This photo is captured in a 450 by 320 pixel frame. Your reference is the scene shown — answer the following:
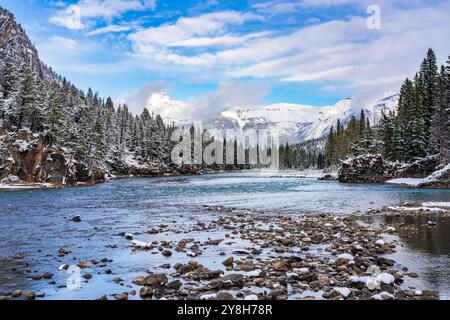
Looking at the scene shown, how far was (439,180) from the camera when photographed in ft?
213

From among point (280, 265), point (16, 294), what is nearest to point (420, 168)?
point (280, 265)

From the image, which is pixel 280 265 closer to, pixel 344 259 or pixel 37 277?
pixel 344 259

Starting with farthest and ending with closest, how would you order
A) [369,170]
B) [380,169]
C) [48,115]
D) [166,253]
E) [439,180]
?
[369,170] < [380,169] < [48,115] < [439,180] < [166,253]

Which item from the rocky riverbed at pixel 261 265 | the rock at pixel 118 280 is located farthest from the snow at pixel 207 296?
the rock at pixel 118 280

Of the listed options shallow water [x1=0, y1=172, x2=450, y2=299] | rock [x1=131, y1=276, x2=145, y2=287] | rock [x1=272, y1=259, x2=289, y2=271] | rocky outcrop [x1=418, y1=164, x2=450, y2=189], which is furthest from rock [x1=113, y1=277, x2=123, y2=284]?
rocky outcrop [x1=418, y1=164, x2=450, y2=189]

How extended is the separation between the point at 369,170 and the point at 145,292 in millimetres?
84276

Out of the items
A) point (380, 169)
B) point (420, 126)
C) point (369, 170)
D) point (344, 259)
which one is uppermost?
point (420, 126)

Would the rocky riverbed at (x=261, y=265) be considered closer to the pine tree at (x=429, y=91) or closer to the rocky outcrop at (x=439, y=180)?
the rocky outcrop at (x=439, y=180)

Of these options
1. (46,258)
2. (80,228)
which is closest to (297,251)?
(46,258)

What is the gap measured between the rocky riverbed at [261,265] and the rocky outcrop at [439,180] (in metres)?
43.0

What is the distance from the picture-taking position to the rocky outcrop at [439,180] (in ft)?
211

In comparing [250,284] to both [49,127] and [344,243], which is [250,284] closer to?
[344,243]

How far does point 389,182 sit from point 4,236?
76.5 metres

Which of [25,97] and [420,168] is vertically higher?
[25,97]
